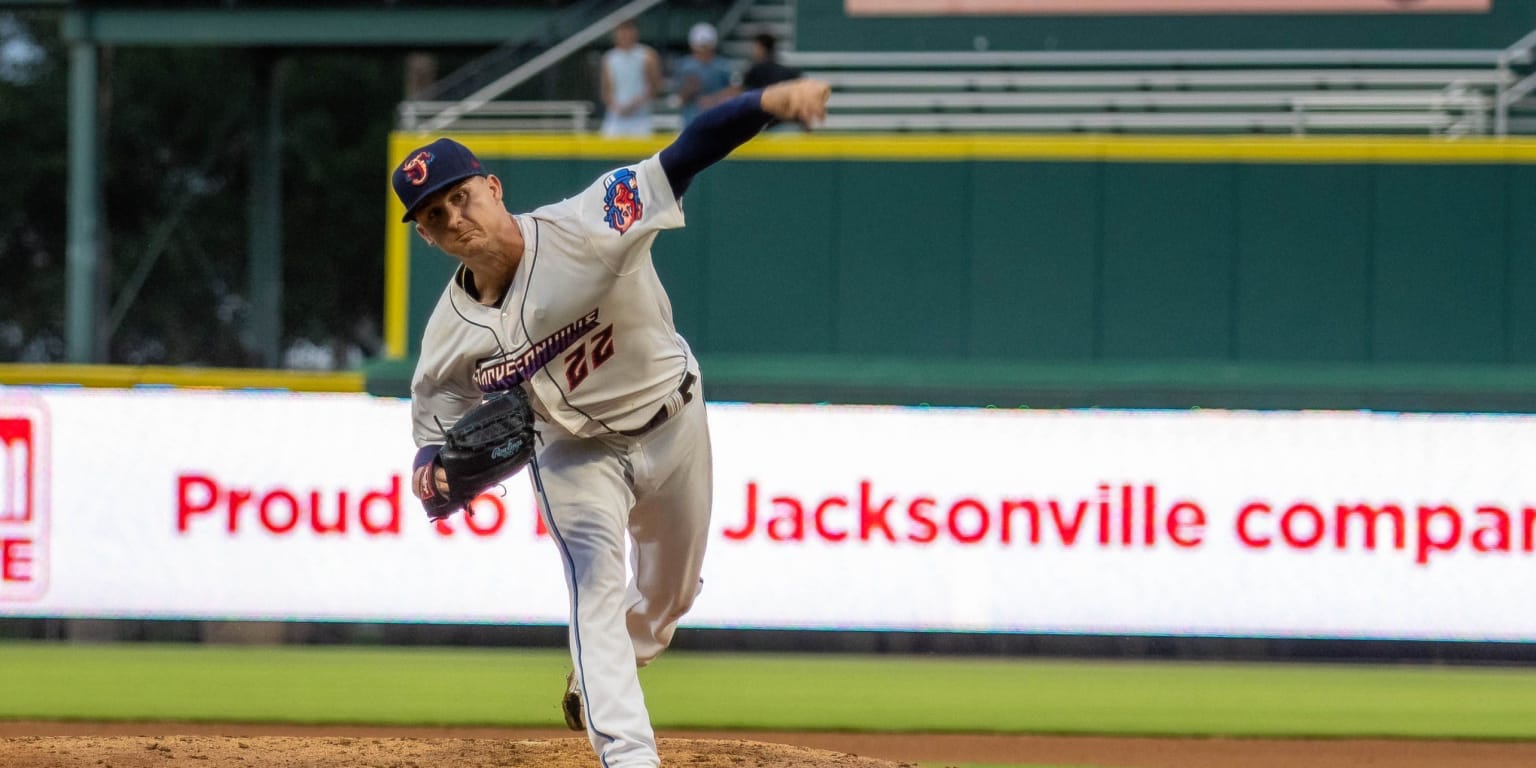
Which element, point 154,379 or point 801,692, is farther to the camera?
point 154,379

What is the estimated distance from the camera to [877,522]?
29.9 feet

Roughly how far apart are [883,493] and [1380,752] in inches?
117

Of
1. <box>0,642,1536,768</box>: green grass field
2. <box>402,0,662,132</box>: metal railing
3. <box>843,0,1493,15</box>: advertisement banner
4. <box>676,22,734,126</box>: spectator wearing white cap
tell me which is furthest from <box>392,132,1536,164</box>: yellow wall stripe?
<box>0,642,1536,768</box>: green grass field

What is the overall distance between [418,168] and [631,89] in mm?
8464

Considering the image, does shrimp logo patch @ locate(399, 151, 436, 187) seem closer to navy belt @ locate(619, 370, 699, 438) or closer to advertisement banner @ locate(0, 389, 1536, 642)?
navy belt @ locate(619, 370, 699, 438)

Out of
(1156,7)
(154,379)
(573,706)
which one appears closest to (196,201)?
(1156,7)

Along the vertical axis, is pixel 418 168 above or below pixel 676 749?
above

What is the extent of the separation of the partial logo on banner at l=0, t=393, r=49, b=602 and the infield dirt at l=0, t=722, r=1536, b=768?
207 centimetres

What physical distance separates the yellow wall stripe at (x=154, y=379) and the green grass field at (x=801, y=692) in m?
1.47

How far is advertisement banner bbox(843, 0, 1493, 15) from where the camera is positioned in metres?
14.2

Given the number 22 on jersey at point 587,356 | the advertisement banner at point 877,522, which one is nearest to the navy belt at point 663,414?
the number 22 on jersey at point 587,356

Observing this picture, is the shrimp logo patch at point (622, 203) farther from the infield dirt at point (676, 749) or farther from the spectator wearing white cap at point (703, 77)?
the spectator wearing white cap at point (703, 77)

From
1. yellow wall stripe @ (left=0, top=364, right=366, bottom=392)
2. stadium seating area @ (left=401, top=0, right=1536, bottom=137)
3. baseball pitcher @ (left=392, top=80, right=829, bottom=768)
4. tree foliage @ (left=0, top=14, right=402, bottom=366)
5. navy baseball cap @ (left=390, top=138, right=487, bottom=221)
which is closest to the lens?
navy baseball cap @ (left=390, top=138, right=487, bottom=221)

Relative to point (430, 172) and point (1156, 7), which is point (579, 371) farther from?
point (1156, 7)
